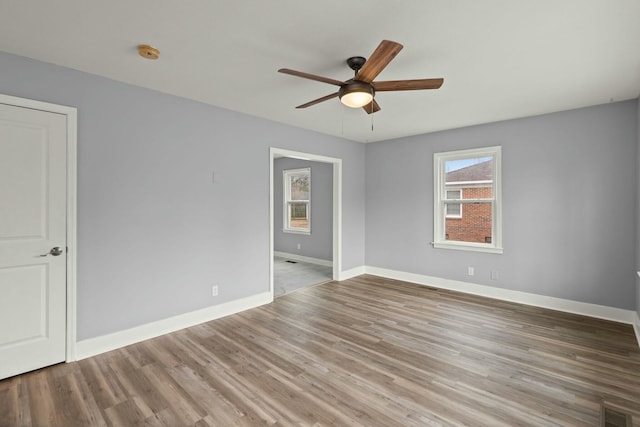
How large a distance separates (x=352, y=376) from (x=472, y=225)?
3.32m

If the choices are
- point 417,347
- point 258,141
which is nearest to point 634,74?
point 417,347

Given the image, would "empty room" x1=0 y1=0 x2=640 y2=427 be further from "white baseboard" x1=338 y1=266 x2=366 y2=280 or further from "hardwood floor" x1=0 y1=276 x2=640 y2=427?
"white baseboard" x1=338 y1=266 x2=366 y2=280

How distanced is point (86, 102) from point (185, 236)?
1533 mm

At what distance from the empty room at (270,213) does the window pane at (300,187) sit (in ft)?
7.72

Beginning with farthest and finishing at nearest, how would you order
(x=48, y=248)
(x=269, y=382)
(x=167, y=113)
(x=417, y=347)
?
1. (x=167, y=113)
2. (x=417, y=347)
3. (x=48, y=248)
4. (x=269, y=382)

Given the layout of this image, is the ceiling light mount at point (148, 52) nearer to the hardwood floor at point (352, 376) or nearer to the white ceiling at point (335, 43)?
the white ceiling at point (335, 43)

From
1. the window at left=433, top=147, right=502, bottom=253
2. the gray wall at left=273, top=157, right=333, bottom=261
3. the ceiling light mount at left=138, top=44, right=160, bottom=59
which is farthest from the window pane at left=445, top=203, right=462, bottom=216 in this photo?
the ceiling light mount at left=138, top=44, right=160, bottom=59

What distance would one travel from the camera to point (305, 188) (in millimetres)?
7316

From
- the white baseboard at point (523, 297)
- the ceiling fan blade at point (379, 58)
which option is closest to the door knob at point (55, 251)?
the ceiling fan blade at point (379, 58)

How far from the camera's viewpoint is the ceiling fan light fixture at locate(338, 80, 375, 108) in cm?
233

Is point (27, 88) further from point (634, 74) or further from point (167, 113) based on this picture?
point (634, 74)

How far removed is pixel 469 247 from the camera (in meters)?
4.70

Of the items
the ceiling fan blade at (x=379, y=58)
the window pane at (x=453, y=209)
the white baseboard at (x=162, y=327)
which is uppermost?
the ceiling fan blade at (x=379, y=58)

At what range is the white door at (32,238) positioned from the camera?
7.94ft
